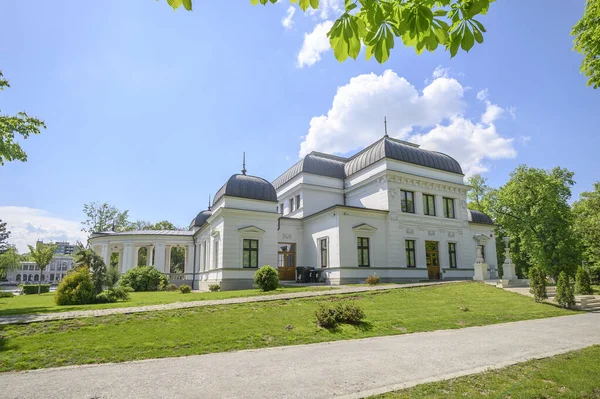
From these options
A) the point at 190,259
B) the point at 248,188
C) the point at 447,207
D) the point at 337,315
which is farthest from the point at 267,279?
the point at 190,259

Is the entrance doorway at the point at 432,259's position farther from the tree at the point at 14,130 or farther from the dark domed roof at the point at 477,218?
the tree at the point at 14,130

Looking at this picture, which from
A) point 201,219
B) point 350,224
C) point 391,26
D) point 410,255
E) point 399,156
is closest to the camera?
point 391,26

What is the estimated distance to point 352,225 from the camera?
2523cm

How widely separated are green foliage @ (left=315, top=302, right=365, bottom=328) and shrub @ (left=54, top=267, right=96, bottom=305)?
38.7ft

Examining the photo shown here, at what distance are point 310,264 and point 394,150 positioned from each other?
11705mm

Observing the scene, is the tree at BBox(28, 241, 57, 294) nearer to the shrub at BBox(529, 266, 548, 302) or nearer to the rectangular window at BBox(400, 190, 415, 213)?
the rectangular window at BBox(400, 190, 415, 213)

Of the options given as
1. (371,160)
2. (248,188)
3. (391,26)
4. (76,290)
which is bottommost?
(76,290)

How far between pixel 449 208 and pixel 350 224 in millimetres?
11117

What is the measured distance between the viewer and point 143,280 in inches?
1044

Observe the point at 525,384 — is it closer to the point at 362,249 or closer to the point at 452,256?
the point at 362,249

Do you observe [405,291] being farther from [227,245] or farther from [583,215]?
[583,215]

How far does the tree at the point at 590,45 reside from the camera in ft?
30.3

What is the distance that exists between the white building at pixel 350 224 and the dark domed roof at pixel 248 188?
0.08 metres

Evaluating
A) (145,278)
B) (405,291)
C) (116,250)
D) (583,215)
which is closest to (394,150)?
(405,291)
